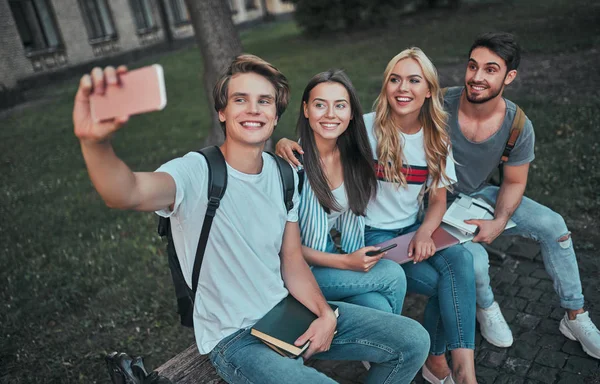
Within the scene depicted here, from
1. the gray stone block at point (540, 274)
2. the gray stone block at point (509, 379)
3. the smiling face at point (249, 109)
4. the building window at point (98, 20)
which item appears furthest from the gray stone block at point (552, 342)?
the building window at point (98, 20)

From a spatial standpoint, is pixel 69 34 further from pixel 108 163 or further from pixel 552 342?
pixel 552 342

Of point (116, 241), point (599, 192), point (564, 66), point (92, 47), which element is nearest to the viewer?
point (599, 192)

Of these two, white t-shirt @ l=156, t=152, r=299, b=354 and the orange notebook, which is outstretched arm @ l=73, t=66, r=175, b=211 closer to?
white t-shirt @ l=156, t=152, r=299, b=354

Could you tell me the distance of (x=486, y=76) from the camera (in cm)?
317

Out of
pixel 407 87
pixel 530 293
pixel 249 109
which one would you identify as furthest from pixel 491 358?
pixel 249 109

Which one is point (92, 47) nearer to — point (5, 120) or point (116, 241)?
point (5, 120)

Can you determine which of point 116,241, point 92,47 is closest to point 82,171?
point 116,241

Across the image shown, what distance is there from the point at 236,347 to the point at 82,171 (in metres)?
6.50

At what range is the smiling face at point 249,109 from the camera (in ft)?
7.48

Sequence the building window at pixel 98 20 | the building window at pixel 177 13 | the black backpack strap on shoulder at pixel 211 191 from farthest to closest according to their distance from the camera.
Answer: the building window at pixel 177 13 → the building window at pixel 98 20 → the black backpack strap on shoulder at pixel 211 191

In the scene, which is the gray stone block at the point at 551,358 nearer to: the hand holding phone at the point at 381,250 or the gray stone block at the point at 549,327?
the gray stone block at the point at 549,327

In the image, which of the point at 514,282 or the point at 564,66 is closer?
the point at 514,282

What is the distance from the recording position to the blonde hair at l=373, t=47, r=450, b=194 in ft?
9.83

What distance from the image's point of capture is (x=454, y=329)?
108 inches
